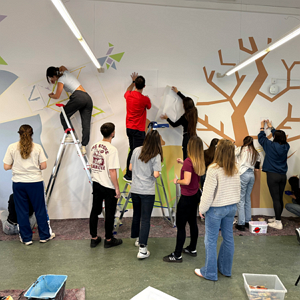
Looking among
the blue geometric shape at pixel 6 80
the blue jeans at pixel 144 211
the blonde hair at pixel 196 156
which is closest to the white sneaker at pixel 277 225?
the blonde hair at pixel 196 156

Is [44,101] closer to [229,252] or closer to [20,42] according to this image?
[20,42]

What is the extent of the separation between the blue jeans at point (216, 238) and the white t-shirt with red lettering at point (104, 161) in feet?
4.11

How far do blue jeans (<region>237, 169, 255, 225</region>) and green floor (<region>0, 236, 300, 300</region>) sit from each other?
45 centimetres

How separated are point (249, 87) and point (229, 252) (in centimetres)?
310

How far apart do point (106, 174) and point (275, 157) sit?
2872 mm

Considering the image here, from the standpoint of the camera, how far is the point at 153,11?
13.1 feet

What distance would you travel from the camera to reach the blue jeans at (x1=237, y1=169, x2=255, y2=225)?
3.73 meters

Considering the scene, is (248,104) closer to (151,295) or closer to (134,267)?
(134,267)

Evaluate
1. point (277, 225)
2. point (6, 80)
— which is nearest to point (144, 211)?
point (277, 225)

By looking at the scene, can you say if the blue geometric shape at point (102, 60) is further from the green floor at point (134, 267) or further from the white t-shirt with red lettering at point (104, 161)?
the green floor at point (134, 267)

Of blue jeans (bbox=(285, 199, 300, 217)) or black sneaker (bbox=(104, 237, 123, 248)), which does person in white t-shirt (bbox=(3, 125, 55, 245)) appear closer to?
black sneaker (bbox=(104, 237, 123, 248))

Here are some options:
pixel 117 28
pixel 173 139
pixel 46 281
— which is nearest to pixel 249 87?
pixel 173 139

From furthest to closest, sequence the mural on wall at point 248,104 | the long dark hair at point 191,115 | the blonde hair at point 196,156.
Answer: the mural on wall at point 248,104 → the long dark hair at point 191,115 → the blonde hair at point 196,156

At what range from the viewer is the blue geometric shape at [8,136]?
386 cm
